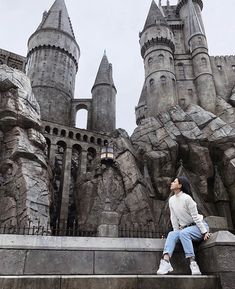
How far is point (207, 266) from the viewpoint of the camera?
5.05 m

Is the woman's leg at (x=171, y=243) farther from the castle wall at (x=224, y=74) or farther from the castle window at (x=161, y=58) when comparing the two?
the castle window at (x=161, y=58)

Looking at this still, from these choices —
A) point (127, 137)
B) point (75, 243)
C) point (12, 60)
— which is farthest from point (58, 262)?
point (12, 60)

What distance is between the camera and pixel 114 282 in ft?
14.5

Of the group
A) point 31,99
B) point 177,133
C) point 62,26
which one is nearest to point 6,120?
point 31,99

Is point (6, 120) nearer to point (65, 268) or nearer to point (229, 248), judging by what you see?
point (65, 268)

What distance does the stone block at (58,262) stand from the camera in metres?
5.12

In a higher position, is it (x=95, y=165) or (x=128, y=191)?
(x=95, y=165)

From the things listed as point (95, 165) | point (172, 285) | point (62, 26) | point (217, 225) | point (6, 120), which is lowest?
point (172, 285)

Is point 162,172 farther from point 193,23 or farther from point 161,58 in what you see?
point 193,23

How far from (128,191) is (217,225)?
1331cm

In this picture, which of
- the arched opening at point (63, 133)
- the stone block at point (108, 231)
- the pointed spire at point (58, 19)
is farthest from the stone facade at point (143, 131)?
the stone block at point (108, 231)

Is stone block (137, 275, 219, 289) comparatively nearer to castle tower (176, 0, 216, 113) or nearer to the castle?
the castle

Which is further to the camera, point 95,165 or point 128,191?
point 95,165

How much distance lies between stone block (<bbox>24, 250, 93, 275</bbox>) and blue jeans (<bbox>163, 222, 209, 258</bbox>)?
169 centimetres
